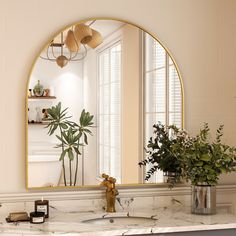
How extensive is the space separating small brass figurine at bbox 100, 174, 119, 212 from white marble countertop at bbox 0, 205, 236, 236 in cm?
5

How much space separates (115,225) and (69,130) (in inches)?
24.1

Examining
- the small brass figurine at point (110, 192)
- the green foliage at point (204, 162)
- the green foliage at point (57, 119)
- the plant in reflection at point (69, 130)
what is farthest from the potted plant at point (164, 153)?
the green foliage at point (57, 119)

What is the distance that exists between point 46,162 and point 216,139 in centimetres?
105

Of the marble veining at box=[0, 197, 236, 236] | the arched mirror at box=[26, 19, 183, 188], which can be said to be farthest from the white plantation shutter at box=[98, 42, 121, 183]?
the marble veining at box=[0, 197, 236, 236]

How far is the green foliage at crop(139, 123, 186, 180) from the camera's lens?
2938 mm

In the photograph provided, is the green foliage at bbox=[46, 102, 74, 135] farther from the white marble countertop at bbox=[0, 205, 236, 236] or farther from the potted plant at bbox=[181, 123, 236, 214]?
the potted plant at bbox=[181, 123, 236, 214]

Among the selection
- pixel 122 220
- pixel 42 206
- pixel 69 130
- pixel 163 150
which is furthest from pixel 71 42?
pixel 122 220

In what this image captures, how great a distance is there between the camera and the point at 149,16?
303 centimetres

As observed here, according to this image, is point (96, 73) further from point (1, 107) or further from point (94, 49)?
point (1, 107)

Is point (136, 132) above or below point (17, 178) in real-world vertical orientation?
above

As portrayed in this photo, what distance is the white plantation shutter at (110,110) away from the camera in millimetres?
2949

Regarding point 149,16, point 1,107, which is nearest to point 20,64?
point 1,107

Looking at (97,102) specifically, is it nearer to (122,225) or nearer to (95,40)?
(95,40)

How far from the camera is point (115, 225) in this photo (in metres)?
2.64
